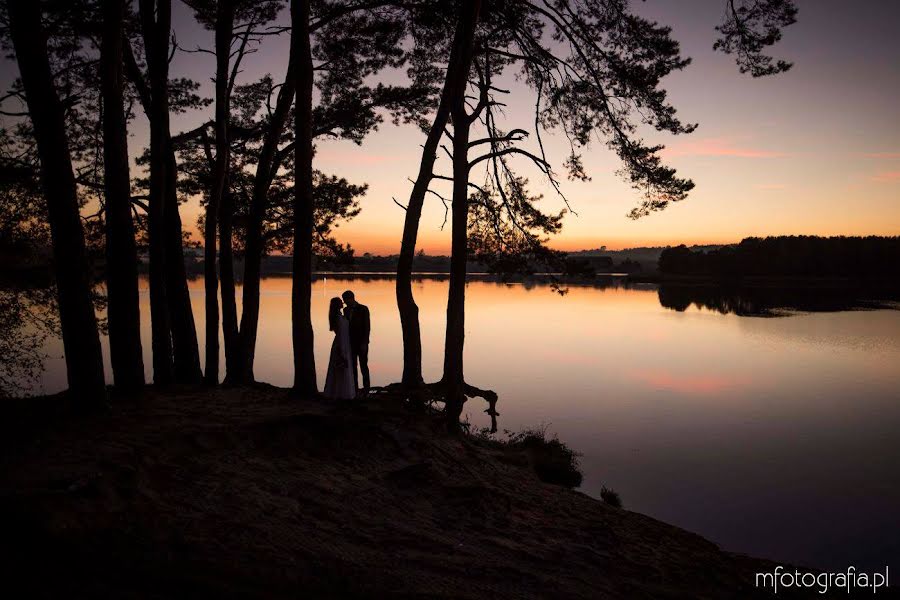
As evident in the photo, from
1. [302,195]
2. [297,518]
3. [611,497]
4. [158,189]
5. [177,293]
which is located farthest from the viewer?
[177,293]

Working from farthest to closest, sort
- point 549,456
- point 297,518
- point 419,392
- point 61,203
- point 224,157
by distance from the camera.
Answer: point 549,456
point 224,157
point 419,392
point 61,203
point 297,518

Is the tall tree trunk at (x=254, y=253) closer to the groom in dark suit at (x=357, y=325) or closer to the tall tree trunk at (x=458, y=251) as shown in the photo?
the groom in dark suit at (x=357, y=325)

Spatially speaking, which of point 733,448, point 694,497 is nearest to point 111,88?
point 694,497

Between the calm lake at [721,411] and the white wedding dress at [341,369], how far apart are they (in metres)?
5.82

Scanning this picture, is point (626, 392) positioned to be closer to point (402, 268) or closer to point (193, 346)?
point (402, 268)

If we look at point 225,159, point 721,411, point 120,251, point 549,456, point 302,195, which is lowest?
point 721,411

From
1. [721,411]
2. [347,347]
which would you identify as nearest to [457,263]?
[347,347]

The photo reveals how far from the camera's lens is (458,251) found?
10.1 metres

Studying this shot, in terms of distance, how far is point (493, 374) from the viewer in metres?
25.7

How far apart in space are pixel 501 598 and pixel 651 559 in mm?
2548

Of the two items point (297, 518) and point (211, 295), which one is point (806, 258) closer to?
point (211, 295)

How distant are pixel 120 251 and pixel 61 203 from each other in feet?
6.18

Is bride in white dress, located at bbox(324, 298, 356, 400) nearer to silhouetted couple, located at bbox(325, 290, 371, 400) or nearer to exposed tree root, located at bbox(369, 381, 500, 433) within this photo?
silhouetted couple, located at bbox(325, 290, 371, 400)

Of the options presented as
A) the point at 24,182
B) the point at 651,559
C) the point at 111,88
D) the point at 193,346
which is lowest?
the point at 651,559
